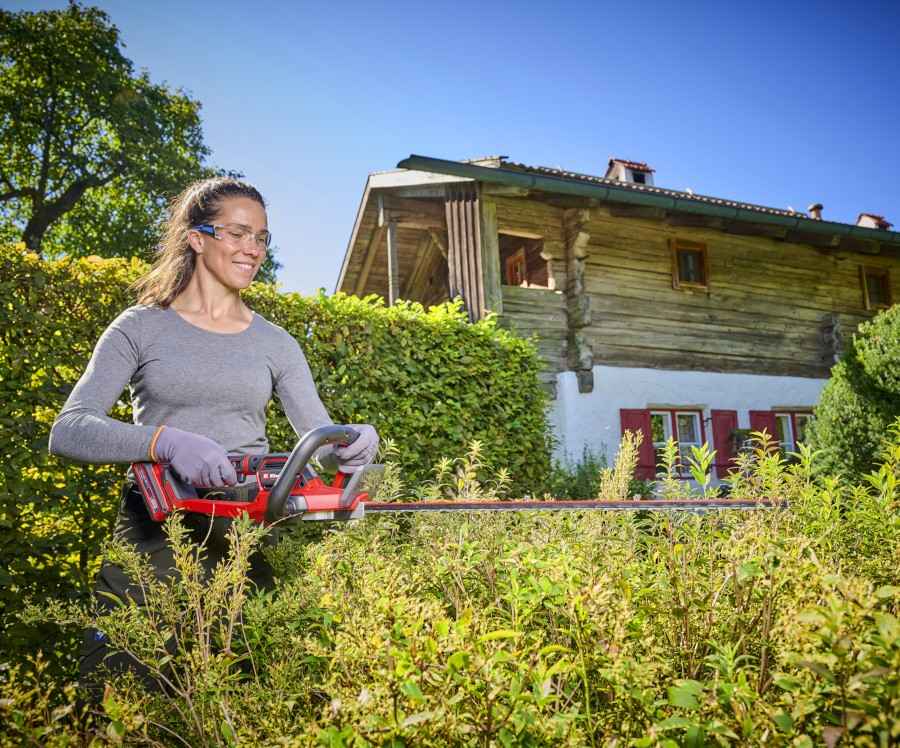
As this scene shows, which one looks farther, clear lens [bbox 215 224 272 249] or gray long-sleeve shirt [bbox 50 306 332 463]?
clear lens [bbox 215 224 272 249]

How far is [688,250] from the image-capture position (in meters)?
13.4

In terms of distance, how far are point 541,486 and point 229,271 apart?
5.33m

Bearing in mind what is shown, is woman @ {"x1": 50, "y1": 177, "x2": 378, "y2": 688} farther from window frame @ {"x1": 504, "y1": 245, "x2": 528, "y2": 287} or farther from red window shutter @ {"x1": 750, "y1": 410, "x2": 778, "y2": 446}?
red window shutter @ {"x1": 750, "y1": 410, "x2": 778, "y2": 446}

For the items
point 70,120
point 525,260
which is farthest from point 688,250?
point 70,120

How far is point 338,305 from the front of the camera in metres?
5.42

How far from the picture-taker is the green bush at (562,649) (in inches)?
38.6

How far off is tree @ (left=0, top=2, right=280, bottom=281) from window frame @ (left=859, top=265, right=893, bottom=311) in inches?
810

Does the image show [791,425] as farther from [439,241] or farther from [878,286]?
[439,241]

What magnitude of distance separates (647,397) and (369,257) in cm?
735

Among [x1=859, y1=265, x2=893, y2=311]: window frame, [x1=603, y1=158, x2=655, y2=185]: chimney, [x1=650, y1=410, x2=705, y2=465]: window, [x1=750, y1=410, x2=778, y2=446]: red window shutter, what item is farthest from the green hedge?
[x1=603, y1=158, x2=655, y2=185]: chimney

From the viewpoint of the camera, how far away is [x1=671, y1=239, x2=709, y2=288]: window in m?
13.2

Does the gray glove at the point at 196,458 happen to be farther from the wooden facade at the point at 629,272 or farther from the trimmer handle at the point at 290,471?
the wooden facade at the point at 629,272

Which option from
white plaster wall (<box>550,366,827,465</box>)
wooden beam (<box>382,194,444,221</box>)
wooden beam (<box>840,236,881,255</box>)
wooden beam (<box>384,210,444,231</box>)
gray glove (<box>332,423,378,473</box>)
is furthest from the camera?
wooden beam (<box>840,236,881,255</box>)

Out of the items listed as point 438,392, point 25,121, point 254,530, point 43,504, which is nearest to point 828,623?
point 254,530
